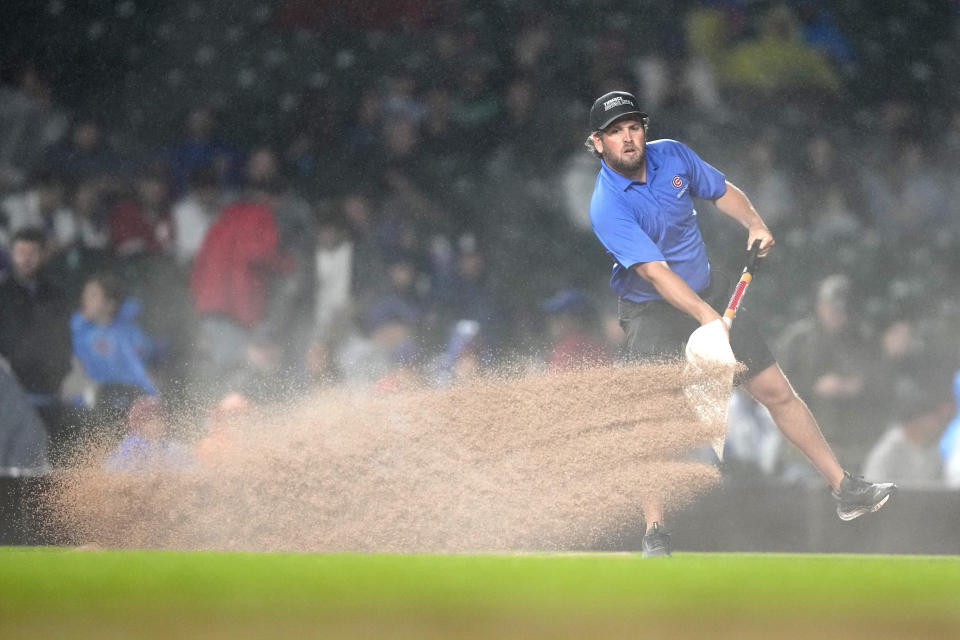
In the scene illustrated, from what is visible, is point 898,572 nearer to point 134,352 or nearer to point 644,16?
point 134,352

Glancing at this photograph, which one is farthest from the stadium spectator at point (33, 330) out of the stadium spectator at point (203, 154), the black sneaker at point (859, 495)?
the black sneaker at point (859, 495)

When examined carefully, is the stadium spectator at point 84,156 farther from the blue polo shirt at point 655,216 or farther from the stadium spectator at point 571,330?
the blue polo shirt at point 655,216

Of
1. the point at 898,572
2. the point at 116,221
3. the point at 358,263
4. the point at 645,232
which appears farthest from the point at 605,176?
the point at 116,221

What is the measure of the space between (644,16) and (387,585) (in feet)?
19.3

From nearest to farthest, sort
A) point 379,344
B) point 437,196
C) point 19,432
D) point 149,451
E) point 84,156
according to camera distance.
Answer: point 149,451
point 19,432
point 379,344
point 437,196
point 84,156

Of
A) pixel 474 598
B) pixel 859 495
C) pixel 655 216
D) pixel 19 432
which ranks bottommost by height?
pixel 474 598

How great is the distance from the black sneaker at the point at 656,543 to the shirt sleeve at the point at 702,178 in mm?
1369

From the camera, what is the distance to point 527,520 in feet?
16.7

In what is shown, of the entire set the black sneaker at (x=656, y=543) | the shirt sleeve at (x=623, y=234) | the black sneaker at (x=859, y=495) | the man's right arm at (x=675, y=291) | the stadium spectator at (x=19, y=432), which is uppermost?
the shirt sleeve at (x=623, y=234)

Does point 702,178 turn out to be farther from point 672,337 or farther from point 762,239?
point 672,337

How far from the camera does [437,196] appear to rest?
7848 millimetres

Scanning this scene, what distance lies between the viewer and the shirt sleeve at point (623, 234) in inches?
189

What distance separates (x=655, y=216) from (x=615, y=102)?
1.55 feet

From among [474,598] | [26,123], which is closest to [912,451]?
[474,598]
